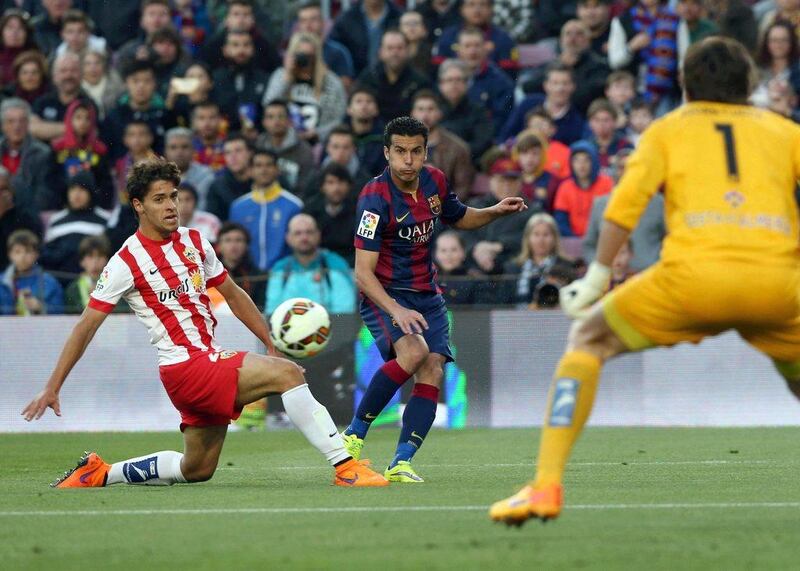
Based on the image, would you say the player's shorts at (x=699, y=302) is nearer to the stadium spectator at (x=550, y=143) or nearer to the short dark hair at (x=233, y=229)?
the short dark hair at (x=233, y=229)

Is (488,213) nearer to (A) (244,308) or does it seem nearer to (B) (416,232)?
(B) (416,232)

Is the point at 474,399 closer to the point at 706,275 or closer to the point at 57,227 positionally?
the point at 57,227

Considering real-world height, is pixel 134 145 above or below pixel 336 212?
above

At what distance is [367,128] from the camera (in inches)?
689

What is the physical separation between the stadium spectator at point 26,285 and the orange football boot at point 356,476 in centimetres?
732

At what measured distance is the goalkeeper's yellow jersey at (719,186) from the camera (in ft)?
19.8

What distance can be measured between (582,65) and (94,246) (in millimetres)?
6138

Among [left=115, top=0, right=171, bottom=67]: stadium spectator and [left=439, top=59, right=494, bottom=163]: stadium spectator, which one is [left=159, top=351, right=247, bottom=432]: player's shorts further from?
[left=115, top=0, right=171, bottom=67]: stadium spectator

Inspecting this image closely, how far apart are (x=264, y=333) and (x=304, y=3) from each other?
1059 cm

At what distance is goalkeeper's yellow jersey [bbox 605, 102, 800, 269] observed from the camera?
19.8ft

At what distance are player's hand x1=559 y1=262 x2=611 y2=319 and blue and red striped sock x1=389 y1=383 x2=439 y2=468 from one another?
317 centimetres

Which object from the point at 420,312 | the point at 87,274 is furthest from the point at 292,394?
the point at 87,274

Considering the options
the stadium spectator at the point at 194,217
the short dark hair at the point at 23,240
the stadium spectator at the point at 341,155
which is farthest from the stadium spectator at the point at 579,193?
the short dark hair at the point at 23,240

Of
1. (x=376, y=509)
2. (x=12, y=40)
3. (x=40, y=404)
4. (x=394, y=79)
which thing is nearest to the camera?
(x=376, y=509)
